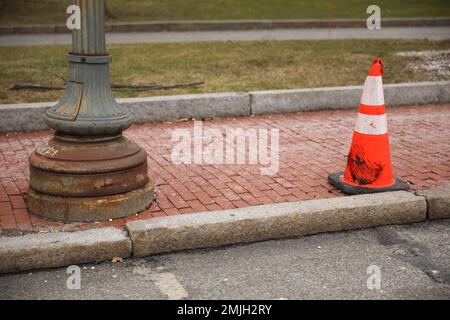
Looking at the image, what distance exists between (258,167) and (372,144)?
1.13 m

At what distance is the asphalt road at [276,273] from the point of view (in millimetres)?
3604

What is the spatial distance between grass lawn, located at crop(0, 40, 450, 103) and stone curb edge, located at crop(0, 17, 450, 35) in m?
3.72

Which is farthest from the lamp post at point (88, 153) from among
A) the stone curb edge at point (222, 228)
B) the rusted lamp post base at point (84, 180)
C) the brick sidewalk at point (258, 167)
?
the stone curb edge at point (222, 228)

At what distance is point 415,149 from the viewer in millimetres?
6281

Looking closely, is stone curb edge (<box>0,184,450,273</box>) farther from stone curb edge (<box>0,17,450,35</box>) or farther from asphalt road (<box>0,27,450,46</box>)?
stone curb edge (<box>0,17,450,35</box>)

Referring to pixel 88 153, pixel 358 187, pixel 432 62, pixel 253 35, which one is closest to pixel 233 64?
pixel 432 62

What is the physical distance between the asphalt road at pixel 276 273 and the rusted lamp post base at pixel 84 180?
1.74 ft

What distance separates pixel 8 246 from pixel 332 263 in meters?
2.04

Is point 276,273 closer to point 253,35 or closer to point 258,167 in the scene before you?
point 258,167

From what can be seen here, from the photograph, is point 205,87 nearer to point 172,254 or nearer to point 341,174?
point 341,174

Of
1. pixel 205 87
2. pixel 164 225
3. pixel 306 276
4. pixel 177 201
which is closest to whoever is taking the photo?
pixel 306 276

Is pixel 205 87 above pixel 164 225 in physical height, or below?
above

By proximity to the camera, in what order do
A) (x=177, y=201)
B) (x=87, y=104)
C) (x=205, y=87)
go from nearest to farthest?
(x=87, y=104), (x=177, y=201), (x=205, y=87)

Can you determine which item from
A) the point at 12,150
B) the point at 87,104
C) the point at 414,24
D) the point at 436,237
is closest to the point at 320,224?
the point at 436,237
